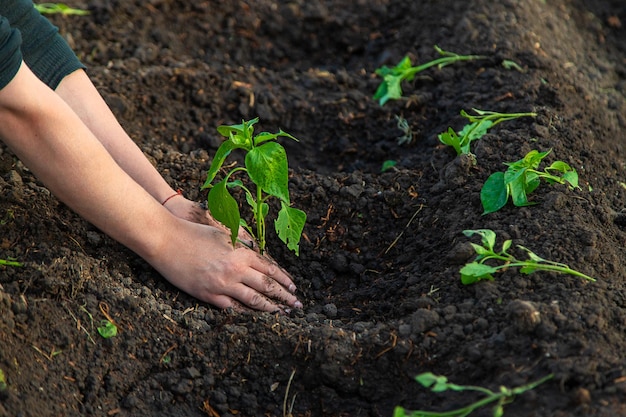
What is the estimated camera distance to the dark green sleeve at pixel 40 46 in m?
2.87

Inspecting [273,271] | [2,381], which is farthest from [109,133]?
[2,381]

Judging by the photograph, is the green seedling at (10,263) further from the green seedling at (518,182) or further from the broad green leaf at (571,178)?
the broad green leaf at (571,178)

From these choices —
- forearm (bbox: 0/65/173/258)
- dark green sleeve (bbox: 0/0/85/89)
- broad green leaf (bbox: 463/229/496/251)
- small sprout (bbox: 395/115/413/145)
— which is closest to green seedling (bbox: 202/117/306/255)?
forearm (bbox: 0/65/173/258)

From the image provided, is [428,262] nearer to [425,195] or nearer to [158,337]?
[425,195]

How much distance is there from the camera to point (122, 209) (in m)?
2.50

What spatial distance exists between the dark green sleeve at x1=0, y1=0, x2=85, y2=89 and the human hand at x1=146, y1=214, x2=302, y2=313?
786 mm

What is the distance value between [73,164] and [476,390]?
128 cm

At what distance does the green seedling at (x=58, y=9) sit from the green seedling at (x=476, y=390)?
116 inches

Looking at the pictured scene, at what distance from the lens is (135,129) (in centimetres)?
352

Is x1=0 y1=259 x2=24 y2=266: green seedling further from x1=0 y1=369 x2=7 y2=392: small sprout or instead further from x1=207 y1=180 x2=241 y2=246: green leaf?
x1=207 y1=180 x2=241 y2=246: green leaf

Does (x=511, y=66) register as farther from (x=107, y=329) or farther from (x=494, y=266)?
(x=107, y=329)

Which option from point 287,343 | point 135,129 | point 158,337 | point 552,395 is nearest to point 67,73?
point 135,129

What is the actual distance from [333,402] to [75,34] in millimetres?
2634

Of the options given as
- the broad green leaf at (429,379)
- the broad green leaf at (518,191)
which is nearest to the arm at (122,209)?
the broad green leaf at (429,379)
